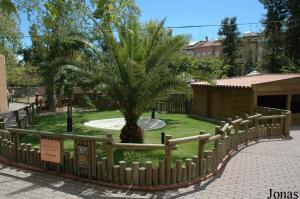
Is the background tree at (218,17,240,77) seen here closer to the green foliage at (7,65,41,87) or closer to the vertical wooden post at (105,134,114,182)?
the green foliage at (7,65,41,87)

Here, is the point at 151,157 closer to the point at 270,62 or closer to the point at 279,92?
the point at 279,92

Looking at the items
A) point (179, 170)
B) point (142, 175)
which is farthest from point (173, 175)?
point (142, 175)

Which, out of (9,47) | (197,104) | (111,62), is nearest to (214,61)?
(197,104)

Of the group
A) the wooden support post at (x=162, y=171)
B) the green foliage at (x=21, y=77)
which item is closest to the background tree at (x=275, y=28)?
the green foliage at (x=21, y=77)

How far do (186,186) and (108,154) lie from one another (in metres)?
1.83

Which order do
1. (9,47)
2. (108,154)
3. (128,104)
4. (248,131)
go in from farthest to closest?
(9,47) → (248,131) → (128,104) → (108,154)

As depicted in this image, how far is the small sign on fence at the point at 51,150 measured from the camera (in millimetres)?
7531

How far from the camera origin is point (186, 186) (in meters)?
6.93

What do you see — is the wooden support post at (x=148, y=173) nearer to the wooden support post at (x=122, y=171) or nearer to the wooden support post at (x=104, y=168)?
the wooden support post at (x=122, y=171)

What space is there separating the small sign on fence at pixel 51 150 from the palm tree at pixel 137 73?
8.49 feet

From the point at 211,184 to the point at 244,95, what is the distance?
9.78 metres

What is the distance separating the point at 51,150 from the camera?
7.65 metres

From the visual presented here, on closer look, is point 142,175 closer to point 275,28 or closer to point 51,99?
point 51,99

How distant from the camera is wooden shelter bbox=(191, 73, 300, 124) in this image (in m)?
15.7
